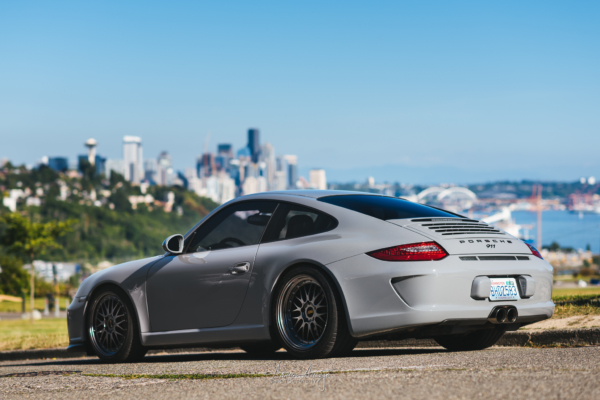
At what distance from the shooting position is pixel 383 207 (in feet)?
19.0

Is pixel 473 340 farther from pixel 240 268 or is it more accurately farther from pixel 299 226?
pixel 240 268

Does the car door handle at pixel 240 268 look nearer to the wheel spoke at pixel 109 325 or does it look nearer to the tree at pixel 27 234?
the wheel spoke at pixel 109 325

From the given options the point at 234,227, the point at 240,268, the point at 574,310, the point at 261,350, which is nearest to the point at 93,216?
the point at 261,350

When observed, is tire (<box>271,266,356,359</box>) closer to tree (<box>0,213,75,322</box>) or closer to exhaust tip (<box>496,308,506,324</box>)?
exhaust tip (<box>496,308,506,324</box>)

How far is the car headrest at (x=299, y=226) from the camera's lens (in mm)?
5637

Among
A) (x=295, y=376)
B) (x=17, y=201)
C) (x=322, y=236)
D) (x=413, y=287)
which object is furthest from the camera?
(x=17, y=201)

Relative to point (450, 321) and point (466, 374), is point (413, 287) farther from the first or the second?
point (466, 374)

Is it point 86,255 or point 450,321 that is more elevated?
point 450,321

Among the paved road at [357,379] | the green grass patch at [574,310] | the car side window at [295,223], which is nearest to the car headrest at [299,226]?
the car side window at [295,223]

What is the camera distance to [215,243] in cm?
632

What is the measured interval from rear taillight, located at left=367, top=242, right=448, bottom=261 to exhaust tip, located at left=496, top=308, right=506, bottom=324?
0.63 m

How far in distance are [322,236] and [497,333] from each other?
177 cm

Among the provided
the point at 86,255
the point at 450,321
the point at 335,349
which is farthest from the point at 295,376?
the point at 86,255

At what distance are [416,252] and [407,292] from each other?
289 millimetres
